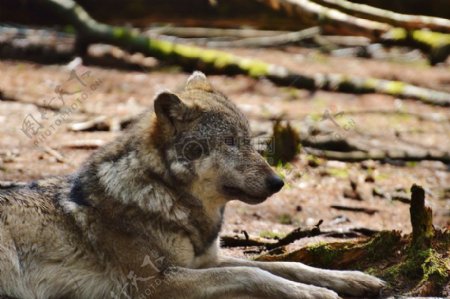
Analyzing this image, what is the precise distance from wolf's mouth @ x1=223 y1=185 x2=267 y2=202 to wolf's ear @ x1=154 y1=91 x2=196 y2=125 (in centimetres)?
58

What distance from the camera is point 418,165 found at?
10.6 m

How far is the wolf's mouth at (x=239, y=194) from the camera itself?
18.3ft

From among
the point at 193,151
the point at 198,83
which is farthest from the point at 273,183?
the point at 198,83

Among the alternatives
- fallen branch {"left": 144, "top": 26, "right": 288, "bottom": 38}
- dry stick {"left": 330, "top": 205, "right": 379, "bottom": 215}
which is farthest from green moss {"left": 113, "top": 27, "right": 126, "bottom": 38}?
dry stick {"left": 330, "top": 205, "right": 379, "bottom": 215}

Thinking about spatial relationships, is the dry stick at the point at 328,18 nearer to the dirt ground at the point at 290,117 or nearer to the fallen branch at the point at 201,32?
the dirt ground at the point at 290,117

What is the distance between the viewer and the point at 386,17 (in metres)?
9.39

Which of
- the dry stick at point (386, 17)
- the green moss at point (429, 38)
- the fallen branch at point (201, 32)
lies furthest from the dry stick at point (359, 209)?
the fallen branch at point (201, 32)

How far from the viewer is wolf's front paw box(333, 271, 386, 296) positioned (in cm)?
559

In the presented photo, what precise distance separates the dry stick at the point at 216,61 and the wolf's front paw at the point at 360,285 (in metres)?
8.13

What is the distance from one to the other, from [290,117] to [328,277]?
643 centimetres

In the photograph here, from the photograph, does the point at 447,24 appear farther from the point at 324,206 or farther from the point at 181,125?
the point at 181,125

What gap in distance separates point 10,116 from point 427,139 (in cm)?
613

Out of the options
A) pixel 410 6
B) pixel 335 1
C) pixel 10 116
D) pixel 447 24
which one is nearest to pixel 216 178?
pixel 335 1

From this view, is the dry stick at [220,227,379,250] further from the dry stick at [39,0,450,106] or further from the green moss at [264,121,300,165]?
the dry stick at [39,0,450,106]
